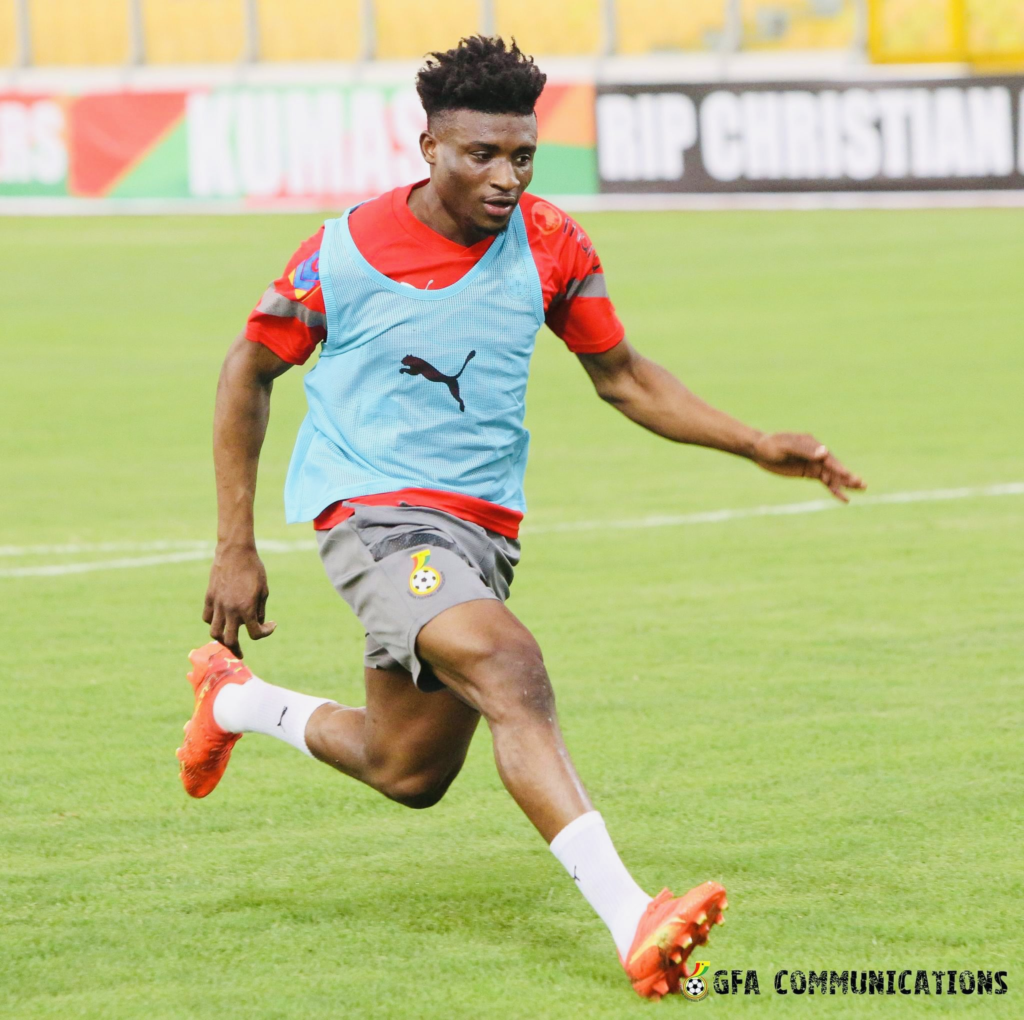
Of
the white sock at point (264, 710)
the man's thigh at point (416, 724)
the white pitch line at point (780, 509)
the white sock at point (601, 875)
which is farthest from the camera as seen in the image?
the white pitch line at point (780, 509)

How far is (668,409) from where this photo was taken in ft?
17.8

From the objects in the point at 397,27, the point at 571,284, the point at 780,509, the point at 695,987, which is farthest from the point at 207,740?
the point at 397,27

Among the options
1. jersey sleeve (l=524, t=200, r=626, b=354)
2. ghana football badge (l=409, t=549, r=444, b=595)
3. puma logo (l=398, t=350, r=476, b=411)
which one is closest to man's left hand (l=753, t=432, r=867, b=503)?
jersey sleeve (l=524, t=200, r=626, b=354)

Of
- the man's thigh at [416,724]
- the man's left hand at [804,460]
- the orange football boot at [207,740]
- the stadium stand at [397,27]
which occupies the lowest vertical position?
the orange football boot at [207,740]

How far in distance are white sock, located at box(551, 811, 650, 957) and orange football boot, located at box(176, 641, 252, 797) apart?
5.12 feet

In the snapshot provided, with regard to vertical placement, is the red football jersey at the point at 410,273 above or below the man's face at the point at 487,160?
below

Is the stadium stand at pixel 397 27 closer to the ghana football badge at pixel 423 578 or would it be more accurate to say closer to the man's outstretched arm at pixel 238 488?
the man's outstretched arm at pixel 238 488

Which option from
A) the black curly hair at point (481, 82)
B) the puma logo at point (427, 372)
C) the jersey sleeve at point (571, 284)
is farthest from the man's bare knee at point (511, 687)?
the black curly hair at point (481, 82)

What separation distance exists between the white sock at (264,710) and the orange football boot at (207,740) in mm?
30

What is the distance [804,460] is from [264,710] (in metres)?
1.68

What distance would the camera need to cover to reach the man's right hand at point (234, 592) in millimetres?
5121

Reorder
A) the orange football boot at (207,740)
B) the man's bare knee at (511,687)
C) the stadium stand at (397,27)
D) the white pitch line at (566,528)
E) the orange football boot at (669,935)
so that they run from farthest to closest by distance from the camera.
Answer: the stadium stand at (397,27), the white pitch line at (566,528), the orange football boot at (207,740), the man's bare knee at (511,687), the orange football boot at (669,935)

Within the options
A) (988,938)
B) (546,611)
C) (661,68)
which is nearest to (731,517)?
(546,611)

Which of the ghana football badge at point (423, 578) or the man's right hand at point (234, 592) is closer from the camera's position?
the ghana football badge at point (423, 578)
